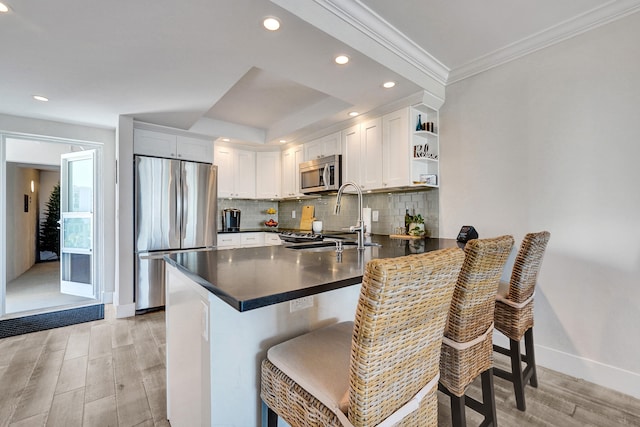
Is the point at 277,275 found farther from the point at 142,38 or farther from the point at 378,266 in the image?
the point at 142,38

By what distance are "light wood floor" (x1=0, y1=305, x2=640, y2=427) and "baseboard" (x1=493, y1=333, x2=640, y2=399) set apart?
56 millimetres

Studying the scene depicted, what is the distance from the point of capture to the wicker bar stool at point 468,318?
1178 millimetres

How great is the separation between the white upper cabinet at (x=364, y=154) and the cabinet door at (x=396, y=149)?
0.07 m

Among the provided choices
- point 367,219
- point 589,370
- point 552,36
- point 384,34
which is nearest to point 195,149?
point 367,219

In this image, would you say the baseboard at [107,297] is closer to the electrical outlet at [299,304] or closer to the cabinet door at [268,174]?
the cabinet door at [268,174]

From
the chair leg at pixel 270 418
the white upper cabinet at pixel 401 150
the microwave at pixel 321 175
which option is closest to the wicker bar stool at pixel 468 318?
the chair leg at pixel 270 418

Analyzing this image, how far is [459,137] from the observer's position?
2779mm

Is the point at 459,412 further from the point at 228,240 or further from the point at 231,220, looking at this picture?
the point at 231,220

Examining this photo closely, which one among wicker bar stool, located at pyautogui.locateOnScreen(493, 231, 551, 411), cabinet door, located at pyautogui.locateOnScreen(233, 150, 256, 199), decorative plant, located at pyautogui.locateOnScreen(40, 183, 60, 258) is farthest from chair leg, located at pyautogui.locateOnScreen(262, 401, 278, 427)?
decorative plant, located at pyautogui.locateOnScreen(40, 183, 60, 258)

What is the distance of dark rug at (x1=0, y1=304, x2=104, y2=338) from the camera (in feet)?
9.73

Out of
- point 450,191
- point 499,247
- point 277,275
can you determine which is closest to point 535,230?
point 450,191

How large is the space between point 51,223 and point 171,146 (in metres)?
5.26

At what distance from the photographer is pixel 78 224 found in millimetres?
4152

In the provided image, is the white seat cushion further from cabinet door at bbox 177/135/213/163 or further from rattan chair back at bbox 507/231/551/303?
cabinet door at bbox 177/135/213/163
